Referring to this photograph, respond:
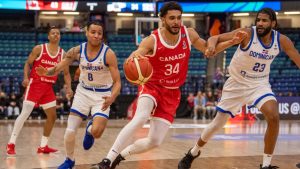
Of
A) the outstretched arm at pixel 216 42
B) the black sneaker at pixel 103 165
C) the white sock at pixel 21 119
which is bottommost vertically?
the white sock at pixel 21 119

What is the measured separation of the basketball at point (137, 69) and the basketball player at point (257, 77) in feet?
4.09

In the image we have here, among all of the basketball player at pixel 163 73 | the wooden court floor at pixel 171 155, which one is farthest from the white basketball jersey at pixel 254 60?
the wooden court floor at pixel 171 155

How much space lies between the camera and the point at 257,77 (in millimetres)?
7016

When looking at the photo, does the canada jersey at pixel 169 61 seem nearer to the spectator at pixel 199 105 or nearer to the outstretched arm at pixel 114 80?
the outstretched arm at pixel 114 80

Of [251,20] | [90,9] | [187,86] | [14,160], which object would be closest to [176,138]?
[14,160]

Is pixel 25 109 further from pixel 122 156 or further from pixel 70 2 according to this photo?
pixel 70 2

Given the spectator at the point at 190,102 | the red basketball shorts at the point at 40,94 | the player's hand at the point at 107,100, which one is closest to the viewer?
the player's hand at the point at 107,100

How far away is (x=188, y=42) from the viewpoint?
638cm

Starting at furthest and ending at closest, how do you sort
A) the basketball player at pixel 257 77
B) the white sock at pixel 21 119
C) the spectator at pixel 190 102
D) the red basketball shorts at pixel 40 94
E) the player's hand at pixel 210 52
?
the spectator at pixel 190 102, the red basketball shorts at pixel 40 94, the white sock at pixel 21 119, the basketball player at pixel 257 77, the player's hand at pixel 210 52

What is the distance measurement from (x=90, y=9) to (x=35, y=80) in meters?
21.9

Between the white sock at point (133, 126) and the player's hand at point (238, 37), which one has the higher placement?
the player's hand at point (238, 37)

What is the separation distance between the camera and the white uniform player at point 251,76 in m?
6.86

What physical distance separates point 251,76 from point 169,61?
1315 mm

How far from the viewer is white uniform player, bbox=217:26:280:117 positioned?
6863mm
